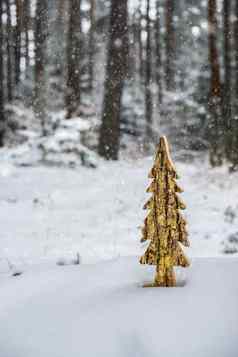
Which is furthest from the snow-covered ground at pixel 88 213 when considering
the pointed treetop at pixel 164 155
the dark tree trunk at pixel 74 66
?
the dark tree trunk at pixel 74 66

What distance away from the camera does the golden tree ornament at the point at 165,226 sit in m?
2.86

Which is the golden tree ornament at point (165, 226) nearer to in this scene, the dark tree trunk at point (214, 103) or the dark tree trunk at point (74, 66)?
the dark tree trunk at point (214, 103)

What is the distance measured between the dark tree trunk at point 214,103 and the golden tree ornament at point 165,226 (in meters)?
10.5

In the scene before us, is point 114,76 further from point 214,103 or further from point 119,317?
point 119,317

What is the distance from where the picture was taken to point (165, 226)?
2.88 meters

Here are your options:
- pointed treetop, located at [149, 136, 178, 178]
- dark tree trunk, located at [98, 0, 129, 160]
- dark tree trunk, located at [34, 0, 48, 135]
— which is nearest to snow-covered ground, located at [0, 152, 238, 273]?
pointed treetop, located at [149, 136, 178, 178]

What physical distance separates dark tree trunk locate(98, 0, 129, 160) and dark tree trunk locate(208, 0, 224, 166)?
102 inches

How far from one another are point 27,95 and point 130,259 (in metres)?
21.2

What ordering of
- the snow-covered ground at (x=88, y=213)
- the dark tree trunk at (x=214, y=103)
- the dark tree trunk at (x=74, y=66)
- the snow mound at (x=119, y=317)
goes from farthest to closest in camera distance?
the dark tree trunk at (x=74, y=66) → the dark tree trunk at (x=214, y=103) → the snow-covered ground at (x=88, y=213) → the snow mound at (x=119, y=317)

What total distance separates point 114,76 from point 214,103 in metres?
2.96

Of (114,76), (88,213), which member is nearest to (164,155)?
(88,213)

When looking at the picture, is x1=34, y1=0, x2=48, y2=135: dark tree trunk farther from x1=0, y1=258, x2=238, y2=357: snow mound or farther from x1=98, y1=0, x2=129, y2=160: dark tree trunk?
x1=0, y1=258, x2=238, y2=357: snow mound

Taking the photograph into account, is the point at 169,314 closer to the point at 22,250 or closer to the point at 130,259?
the point at 130,259

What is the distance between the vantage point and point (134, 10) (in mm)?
34938
